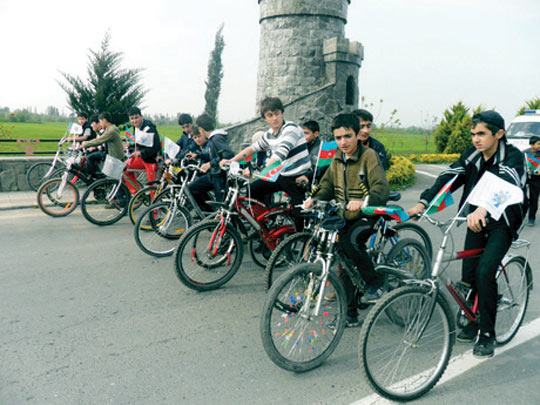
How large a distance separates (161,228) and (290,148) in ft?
7.06

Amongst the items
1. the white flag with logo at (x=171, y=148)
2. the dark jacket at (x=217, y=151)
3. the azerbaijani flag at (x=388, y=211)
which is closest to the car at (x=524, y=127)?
the dark jacket at (x=217, y=151)

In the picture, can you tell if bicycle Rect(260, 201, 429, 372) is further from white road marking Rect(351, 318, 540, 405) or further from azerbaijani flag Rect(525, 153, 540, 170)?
azerbaijani flag Rect(525, 153, 540, 170)

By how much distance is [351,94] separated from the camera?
706 inches

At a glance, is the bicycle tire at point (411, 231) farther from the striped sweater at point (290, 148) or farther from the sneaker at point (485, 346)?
the sneaker at point (485, 346)

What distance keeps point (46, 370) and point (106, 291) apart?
1.64 metres

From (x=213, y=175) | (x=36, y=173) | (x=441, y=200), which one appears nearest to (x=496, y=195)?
(x=441, y=200)

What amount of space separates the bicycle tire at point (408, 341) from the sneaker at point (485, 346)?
0.34 meters

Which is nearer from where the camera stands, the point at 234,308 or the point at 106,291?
the point at 234,308

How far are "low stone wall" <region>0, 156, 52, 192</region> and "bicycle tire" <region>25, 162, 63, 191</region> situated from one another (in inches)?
4.8

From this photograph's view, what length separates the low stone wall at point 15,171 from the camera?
1107cm

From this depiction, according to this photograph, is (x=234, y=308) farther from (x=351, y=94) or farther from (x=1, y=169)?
(x=351, y=94)

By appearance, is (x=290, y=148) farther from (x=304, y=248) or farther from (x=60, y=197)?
(x=60, y=197)

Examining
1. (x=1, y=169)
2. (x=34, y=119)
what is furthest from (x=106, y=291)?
(x=34, y=119)

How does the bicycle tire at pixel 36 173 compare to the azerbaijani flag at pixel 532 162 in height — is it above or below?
below
